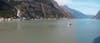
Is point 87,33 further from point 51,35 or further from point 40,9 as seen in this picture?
point 40,9

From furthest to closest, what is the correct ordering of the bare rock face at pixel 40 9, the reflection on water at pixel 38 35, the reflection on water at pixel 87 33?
the bare rock face at pixel 40 9
the reflection on water at pixel 38 35
the reflection on water at pixel 87 33

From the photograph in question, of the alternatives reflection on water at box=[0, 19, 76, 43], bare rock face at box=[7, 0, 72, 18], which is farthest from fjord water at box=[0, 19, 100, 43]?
bare rock face at box=[7, 0, 72, 18]

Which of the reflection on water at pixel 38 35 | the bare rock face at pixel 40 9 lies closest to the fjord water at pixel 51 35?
the reflection on water at pixel 38 35

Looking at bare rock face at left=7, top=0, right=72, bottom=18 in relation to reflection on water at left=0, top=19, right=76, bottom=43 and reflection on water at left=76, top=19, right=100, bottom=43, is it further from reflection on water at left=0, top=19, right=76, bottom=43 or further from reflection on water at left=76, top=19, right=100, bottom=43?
reflection on water at left=76, top=19, right=100, bottom=43

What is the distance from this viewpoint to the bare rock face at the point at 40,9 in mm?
58969

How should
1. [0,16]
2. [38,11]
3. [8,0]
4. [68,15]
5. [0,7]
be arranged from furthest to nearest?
[38,11]
[68,15]
[8,0]
[0,7]
[0,16]

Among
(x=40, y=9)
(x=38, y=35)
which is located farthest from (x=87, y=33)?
(x=40, y=9)

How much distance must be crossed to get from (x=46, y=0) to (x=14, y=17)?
1650cm

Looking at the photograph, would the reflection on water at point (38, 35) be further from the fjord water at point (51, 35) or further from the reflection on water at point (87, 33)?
the reflection on water at point (87, 33)

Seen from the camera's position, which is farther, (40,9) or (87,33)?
(40,9)

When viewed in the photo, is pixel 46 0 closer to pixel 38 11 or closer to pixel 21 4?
pixel 38 11

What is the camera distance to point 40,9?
64188 millimetres

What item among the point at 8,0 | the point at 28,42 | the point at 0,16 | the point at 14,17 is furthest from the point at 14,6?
the point at 28,42

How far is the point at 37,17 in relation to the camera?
60500mm
